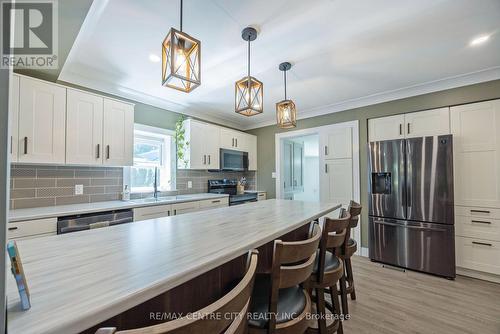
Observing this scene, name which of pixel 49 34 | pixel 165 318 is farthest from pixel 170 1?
pixel 165 318

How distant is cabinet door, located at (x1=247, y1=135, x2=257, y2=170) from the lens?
192 inches

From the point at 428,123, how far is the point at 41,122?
4.60 meters

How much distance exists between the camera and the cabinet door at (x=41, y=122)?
81.0 inches

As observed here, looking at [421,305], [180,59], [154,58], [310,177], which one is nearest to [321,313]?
[421,305]

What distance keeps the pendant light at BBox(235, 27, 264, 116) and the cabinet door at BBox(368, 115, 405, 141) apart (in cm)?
241

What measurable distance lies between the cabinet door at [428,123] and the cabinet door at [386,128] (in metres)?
0.08

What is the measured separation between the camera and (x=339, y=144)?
3797 millimetres

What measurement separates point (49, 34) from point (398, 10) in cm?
273

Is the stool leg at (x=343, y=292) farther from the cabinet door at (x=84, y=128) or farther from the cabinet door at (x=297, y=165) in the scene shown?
the cabinet door at (x=297, y=165)

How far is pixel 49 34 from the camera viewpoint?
1.76 m

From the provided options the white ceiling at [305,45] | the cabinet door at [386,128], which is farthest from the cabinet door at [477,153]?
the cabinet door at [386,128]

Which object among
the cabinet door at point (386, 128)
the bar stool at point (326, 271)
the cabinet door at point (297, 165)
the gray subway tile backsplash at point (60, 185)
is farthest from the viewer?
the cabinet door at point (297, 165)

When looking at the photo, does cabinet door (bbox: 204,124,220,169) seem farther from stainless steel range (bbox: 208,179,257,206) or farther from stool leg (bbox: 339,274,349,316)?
stool leg (bbox: 339,274,349,316)

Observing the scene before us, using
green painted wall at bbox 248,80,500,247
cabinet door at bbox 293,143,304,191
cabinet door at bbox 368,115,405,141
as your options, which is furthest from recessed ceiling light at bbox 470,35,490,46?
cabinet door at bbox 293,143,304,191
